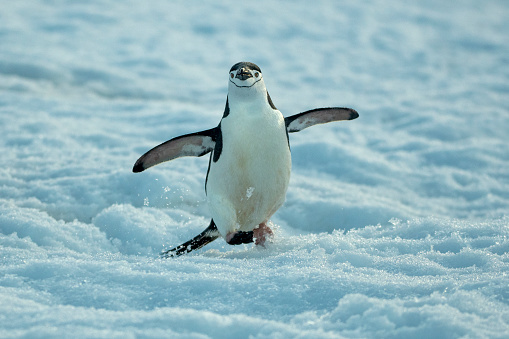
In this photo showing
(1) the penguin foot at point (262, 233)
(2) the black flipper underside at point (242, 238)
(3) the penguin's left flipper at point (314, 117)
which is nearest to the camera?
(2) the black flipper underside at point (242, 238)

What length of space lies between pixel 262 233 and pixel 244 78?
0.76m

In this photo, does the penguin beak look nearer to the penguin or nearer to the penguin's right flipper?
the penguin

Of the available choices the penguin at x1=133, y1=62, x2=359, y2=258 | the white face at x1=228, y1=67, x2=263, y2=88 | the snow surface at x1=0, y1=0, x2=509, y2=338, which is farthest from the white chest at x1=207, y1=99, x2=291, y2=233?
the snow surface at x1=0, y1=0, x2=509, y2=338

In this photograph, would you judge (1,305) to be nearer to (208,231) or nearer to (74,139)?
(208,231)

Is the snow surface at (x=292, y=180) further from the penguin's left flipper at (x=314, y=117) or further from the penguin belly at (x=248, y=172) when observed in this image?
the penguin's left flipper at (x=314, y=117)

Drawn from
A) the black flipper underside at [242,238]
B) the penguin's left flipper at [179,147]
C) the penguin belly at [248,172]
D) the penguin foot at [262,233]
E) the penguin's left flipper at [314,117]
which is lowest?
the black flipper underside at [242,238]

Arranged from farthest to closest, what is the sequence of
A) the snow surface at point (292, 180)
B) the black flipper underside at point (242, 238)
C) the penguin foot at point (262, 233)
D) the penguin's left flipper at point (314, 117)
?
the penguin's left flipper at point (314, 117) < the penguin foot at point (262, 233) < the black flipper underside at point (242, 238) < the snow surface at point (292, 180)

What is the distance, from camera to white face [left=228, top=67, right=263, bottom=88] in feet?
9.27

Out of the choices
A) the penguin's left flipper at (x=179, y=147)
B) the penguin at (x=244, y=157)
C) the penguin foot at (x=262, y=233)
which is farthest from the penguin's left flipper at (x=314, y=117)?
the penguin foot at (x=262, y=233)

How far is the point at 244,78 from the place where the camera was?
111 inches

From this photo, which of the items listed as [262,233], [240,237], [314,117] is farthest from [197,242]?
[314,117]

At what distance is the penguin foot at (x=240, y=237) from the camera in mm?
2680

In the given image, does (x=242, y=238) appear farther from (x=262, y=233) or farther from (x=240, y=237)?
(x=262, y=233)

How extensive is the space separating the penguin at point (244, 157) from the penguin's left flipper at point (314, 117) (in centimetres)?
6
